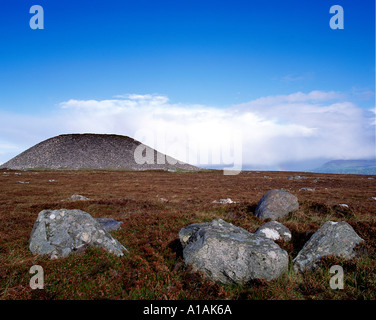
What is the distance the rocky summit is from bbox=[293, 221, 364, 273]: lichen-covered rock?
107026 millimetres

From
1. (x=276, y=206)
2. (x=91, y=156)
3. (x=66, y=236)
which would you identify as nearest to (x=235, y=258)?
(x=66, y=236)

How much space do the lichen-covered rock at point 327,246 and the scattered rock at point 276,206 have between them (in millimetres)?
6256

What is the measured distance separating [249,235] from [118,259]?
448 cm

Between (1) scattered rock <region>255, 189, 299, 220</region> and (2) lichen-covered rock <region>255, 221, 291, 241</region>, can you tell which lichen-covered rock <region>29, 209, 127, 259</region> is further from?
(1) scattered rock <region>255, 189, 299, 220</region>

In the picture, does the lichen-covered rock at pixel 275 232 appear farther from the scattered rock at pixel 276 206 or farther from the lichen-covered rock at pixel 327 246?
the scattered rock at pixel 276 206

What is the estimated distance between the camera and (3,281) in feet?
20.2

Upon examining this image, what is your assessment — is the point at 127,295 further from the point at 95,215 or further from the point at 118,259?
the point at 95,215

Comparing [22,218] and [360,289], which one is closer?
[360,289]

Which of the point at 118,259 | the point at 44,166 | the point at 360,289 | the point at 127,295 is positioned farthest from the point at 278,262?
the point at 44,166

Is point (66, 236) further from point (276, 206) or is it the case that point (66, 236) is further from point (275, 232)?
point (276, 206)

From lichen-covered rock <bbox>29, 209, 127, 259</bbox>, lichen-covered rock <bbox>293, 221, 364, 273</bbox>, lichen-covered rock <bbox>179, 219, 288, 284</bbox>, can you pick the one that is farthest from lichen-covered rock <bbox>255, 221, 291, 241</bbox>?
lichen-covered rock <bbox>29, 209, 127, 259</bbox>

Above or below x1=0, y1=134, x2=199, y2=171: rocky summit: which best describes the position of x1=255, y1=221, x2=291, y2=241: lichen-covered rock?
below

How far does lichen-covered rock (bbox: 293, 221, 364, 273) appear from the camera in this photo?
7.15 metres

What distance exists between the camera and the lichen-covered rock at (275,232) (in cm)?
936
